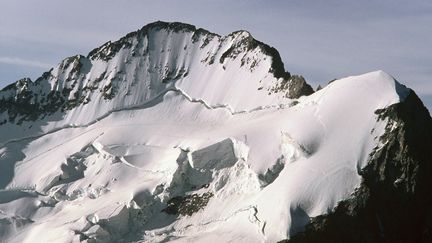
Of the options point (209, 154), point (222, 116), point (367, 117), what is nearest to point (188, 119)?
point (222, 116)

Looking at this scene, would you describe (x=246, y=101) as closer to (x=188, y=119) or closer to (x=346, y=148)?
(x=188, y=119)

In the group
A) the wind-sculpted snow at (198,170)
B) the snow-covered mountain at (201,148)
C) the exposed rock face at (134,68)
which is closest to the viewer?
the snow-covered mountain at (201,148)

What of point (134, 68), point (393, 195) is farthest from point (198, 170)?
point (134, 68)

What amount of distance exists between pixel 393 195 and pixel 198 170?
1015 inches

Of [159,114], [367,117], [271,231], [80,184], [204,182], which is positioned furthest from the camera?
[159,114]

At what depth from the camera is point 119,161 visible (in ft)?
367

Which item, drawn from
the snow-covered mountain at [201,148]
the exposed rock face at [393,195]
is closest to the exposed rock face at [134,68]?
the snow-covered mountain at [201,148]

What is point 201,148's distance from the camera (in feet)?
338

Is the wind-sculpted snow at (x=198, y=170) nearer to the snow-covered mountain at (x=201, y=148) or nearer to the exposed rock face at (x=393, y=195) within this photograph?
the snow-covered mountain at (x=201, y=148)

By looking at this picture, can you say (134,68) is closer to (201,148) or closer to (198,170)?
(201,148)

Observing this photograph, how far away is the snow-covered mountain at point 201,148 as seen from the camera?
89.4 meters

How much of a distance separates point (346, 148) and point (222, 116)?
2667 cm

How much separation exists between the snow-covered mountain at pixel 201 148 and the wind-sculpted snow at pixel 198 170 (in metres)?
0.20

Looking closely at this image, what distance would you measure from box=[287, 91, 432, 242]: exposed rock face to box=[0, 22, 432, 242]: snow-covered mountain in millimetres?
159
